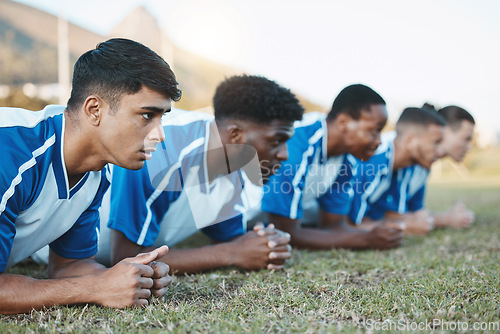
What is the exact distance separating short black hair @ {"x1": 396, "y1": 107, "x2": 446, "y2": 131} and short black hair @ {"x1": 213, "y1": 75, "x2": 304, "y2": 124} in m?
2.40

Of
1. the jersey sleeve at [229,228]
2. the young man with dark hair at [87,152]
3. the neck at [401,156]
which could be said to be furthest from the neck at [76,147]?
the neck at [401,156]

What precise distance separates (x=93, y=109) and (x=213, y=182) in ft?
4.12

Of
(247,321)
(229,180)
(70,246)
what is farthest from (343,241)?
(70,246)

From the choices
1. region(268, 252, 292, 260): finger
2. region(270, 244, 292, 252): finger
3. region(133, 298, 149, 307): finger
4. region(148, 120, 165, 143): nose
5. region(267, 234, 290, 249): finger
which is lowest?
region(133, 298, 149, 307): finger

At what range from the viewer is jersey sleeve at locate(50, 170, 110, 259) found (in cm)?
241

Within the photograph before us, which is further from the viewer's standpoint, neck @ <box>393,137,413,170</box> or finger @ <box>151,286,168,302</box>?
neck @ <box>393,137,413,170</box>

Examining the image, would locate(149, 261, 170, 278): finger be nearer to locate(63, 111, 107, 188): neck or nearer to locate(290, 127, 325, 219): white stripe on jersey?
locate(63, 111, 107, 188): neck

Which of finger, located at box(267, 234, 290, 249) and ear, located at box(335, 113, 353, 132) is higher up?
ear, located at box(335, 113, 353, 132)

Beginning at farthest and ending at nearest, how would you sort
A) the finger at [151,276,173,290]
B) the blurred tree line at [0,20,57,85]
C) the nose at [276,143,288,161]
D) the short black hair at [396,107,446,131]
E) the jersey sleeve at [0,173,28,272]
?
the blurred tree line at [0,20,57,85]
the short black hair at [396,107,446,131]
the nose at [276,143,288,161]
the finger at [151,276,173,290]
the jersey sleeve at [0,173,28,272]

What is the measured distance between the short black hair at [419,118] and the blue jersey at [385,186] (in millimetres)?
215

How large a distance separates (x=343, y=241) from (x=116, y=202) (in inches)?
84.4

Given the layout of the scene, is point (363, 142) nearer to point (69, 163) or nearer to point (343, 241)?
point (343, 241)

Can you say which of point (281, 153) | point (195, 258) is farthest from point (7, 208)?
point (281, 153)

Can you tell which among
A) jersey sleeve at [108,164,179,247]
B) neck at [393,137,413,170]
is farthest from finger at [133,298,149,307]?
neck at [393,137,413,170]
